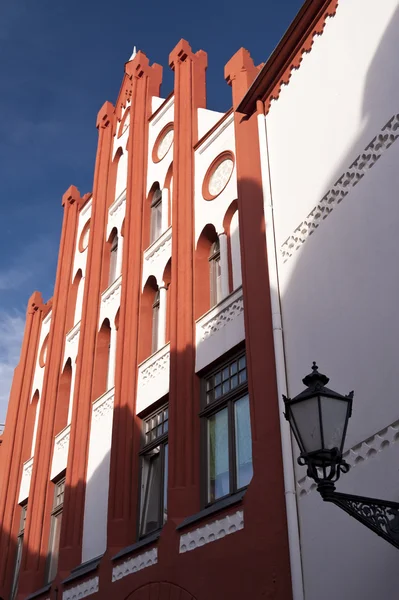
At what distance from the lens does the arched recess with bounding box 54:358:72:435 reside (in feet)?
57.5

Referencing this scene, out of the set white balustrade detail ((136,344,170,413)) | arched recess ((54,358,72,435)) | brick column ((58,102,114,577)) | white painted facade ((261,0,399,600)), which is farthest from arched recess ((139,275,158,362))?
white painted facade ((261,0,399,600))

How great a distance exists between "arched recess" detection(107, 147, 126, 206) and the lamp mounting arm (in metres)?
13.5

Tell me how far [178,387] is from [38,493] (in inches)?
239

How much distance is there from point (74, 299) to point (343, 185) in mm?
10470

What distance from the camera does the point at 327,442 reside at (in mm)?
6051

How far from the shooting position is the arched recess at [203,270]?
527 inches

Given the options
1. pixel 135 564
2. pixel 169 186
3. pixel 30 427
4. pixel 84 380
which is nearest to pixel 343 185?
pixel 135 564

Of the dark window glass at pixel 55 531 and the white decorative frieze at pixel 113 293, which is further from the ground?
the white decorative frieze at pixel 113 293

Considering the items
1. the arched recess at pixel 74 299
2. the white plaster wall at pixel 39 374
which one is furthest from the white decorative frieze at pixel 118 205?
the white plaster wall at pixel 39 374

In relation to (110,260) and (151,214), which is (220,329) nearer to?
(151,214)

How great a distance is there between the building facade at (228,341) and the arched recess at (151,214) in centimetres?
7

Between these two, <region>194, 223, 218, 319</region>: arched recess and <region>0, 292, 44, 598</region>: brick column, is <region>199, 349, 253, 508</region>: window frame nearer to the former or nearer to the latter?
<region>194, 223, 218, 319</region>: arched recess

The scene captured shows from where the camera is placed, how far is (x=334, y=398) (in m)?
6.23

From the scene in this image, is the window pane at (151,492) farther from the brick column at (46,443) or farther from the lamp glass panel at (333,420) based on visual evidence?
the lamp glass panel at (333,420)
